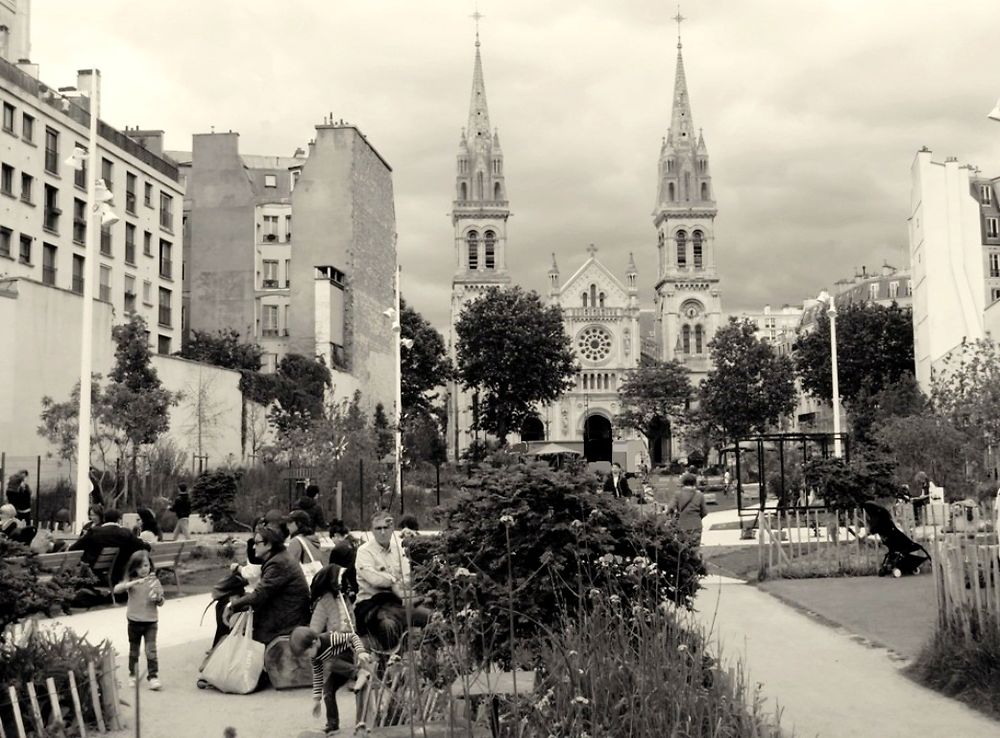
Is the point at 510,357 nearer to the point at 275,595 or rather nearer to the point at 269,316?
the point at 269,316

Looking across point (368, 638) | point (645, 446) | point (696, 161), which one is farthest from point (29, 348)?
point (696, 161)

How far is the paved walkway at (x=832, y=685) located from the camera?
7.31m

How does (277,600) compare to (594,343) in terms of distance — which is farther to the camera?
(594,343)

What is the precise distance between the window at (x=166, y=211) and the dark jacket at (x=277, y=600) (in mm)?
45101

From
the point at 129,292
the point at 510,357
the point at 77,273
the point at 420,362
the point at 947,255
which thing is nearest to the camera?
the point at 77,273

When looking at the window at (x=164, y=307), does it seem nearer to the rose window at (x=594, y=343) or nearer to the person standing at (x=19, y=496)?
the person standing at (x=19, y=496)

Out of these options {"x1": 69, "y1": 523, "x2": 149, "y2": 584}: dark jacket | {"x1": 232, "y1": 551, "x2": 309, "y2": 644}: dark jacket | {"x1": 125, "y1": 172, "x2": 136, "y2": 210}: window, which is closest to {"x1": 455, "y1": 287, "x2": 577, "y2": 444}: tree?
{"x1": 125, "y1": 172, "x2": 136, "y2": 210}: window

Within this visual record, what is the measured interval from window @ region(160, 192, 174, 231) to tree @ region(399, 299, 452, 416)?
21.1m

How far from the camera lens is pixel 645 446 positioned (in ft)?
300

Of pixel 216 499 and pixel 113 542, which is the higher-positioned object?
pixel 216 499

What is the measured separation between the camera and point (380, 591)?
26.9 feet

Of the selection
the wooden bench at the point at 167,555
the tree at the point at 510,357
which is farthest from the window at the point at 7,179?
the tree at the point at 510,357

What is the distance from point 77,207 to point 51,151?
2.88 m

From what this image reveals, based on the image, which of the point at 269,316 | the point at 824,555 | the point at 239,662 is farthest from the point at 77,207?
the point at 239,662
